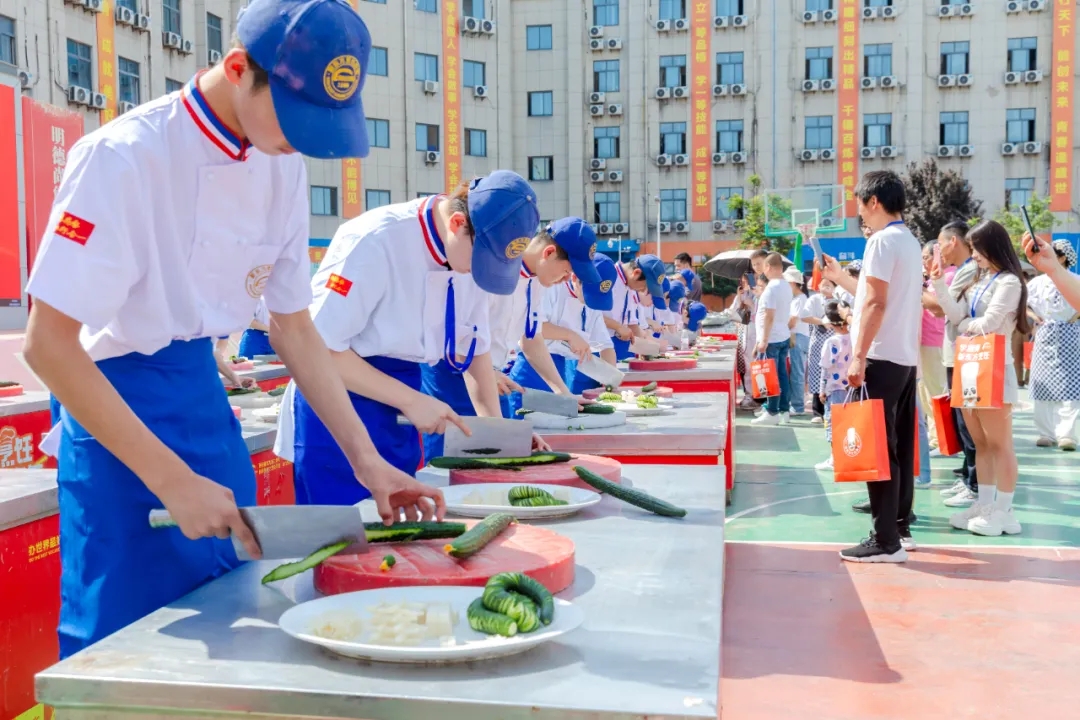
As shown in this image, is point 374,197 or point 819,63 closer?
point 374,197

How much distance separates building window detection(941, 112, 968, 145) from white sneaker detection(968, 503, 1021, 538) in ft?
Answer: 93.8

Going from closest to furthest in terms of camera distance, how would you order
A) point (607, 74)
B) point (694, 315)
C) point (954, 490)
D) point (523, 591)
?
point (523, 591) → point (954, 490) → point (694, 315) → point (607, 74)

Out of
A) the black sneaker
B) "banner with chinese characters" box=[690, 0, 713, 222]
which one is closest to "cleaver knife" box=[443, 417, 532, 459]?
the black sneaker

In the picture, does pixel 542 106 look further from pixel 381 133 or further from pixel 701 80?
pixel 381 133

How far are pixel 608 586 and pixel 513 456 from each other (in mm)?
1015

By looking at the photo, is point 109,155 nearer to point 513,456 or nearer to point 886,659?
point 513,456

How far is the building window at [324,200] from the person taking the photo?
29.7 metres

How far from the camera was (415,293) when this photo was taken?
9.39ft

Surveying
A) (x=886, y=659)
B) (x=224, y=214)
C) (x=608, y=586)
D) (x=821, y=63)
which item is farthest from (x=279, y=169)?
(x=821, y=63)

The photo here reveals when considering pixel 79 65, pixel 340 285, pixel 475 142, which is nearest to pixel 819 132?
pixel 475 142

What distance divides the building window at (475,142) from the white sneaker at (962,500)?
27457mm

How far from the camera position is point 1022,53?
3102 cm

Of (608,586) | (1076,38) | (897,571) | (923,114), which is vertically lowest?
(897,571)

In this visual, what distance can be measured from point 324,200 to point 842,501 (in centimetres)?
2503
